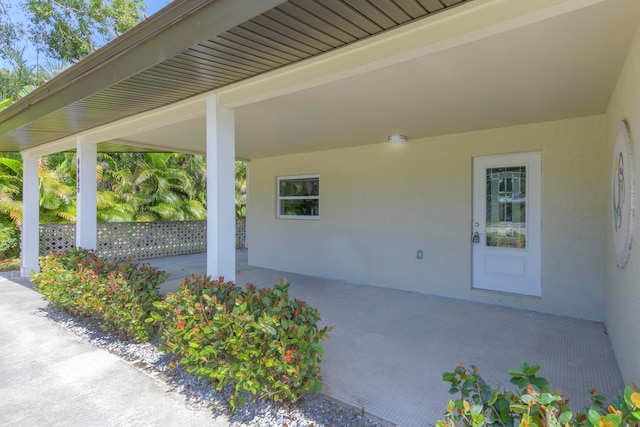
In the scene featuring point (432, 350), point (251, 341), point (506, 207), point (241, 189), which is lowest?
point (432, 350)

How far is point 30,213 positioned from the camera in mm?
7398

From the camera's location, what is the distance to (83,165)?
5848 mm

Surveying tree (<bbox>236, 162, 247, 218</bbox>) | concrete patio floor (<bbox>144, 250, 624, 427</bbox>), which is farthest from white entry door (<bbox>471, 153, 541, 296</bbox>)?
tree (<bbox>236, 162, 247, 218</bbox>)

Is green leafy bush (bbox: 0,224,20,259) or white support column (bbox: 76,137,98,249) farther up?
white support column (bbox: 76,137,98,249)

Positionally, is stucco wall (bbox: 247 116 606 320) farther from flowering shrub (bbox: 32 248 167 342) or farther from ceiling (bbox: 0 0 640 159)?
flowering shrub (bbox: 32 248 167 342)

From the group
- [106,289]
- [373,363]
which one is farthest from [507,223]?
[106,289]

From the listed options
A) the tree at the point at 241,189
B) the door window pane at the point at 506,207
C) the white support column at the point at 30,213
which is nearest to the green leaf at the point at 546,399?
the door window pane at the point at 506,207

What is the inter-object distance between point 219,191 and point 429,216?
13.0 ft

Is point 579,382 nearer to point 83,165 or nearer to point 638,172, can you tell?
point 638,172

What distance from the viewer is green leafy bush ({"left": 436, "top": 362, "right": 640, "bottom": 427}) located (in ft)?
4.24

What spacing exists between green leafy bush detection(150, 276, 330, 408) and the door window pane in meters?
4.03

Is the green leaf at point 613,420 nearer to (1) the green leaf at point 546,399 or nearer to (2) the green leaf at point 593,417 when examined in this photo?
(2) the green leaf at point 593,417

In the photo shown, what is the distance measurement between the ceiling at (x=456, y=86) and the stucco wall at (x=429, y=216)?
0.40m

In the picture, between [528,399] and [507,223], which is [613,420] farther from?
[507,223]
